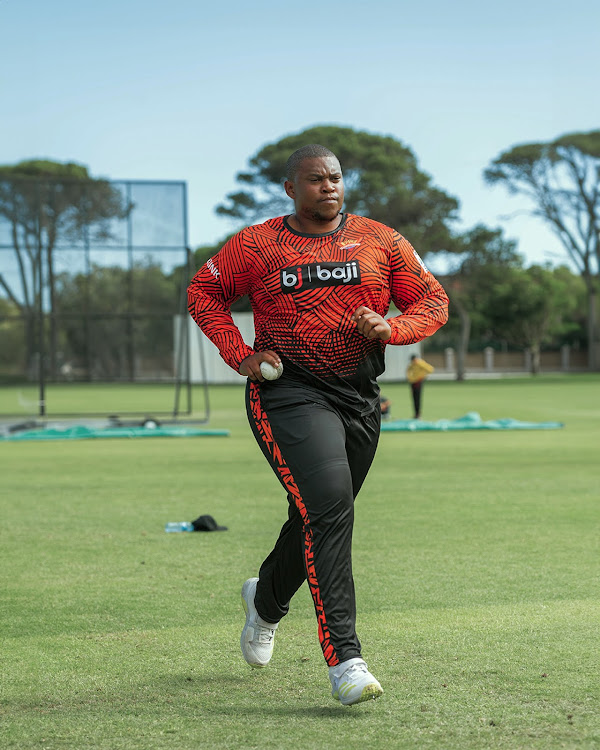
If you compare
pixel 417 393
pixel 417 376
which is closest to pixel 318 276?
pixel 417 376

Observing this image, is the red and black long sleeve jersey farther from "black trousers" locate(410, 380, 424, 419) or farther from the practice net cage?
the practice net cage

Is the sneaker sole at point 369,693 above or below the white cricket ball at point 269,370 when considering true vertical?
below

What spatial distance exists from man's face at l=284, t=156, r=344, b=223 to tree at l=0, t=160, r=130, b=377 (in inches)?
803

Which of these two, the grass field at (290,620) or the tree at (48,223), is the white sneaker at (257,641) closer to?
the grass field at (290,620)

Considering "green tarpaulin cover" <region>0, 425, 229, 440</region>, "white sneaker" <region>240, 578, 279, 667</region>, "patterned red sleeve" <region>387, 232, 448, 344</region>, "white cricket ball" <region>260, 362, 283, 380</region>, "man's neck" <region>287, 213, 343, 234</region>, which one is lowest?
"green tarpaulin cover" <region>0, 425, 229, 440</region>

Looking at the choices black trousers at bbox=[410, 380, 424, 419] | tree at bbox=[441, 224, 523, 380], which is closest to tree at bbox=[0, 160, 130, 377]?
black trousers at bbox=[410, 380, 424, 419]

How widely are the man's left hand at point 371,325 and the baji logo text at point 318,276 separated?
0.16 metres

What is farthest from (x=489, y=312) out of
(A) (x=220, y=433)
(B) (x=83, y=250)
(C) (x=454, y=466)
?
(C) (x=454, y=466)

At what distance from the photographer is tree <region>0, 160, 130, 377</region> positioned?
24750mm

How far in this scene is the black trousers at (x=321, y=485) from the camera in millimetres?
3900

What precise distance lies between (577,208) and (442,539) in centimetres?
5811

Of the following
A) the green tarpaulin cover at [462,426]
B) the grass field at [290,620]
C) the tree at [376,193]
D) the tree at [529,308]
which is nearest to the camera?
the grass field at [290,620]

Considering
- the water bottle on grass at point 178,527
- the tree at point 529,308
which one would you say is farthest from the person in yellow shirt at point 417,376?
the tree at point 529,308

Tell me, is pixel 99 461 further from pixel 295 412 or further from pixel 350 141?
pixel 350 141
